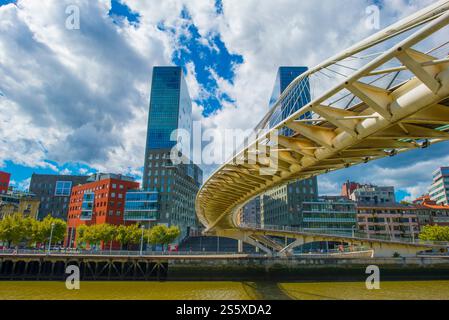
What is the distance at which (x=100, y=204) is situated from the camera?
6519 centimetres

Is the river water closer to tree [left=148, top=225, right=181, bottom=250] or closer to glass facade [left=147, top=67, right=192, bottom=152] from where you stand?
tree [left=148, top=225, right=181, bottom=250]

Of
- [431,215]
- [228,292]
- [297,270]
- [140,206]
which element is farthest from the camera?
[431,215]

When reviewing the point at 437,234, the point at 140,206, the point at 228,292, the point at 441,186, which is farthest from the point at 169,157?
the point at 441,186

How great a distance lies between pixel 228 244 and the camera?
67.1 metres

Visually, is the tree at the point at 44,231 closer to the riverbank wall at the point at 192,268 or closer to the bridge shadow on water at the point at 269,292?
the riverbank wall at the point at 192,268

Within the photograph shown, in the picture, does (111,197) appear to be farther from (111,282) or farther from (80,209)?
(111,282)

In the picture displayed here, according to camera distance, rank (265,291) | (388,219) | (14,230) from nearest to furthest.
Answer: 1. (265,291)
2. (14,230)
3. (388,219)

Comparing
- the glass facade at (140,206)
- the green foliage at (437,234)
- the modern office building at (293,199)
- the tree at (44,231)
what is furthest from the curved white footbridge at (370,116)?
the modern office building at (293,199)

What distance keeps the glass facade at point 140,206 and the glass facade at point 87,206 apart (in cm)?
793

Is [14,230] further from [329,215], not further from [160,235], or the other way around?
[329,215]

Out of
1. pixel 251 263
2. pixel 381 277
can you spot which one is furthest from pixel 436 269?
pixel 251 263

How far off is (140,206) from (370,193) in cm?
6664

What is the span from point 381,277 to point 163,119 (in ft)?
255

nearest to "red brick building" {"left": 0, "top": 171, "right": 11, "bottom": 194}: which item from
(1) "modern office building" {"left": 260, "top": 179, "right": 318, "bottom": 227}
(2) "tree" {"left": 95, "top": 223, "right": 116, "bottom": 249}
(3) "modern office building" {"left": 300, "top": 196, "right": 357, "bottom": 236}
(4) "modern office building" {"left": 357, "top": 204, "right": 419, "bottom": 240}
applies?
(2) "tree" {"left": 95, "top": 223, "right": 116, "bottom": 249}
